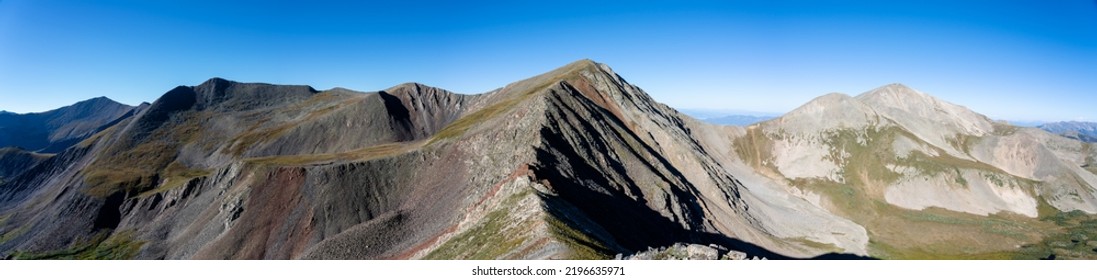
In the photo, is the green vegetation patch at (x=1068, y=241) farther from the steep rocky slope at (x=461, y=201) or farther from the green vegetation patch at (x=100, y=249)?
the green vegetation patch at (x=100, y=249)

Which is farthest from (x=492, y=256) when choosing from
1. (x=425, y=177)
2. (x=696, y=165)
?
(x=696, y=165)

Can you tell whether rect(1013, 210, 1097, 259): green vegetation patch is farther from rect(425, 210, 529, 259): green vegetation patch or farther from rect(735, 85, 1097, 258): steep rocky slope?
rect(425, 210, 529, 259): green vegetation patch

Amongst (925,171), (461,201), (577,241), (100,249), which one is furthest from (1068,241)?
(100,249)

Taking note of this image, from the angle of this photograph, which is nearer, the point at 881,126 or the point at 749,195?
the point at 749,195

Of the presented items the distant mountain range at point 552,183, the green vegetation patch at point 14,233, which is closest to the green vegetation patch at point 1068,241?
the distant mountain range at point 552,183

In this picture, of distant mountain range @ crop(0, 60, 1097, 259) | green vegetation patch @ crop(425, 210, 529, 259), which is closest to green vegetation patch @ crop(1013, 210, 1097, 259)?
distant mountain range @ crop(0, 60, 1097, 259)

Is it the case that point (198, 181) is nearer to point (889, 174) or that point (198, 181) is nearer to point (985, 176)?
point (889, 174)

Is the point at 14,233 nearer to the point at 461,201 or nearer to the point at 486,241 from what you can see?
the point at 461,201
